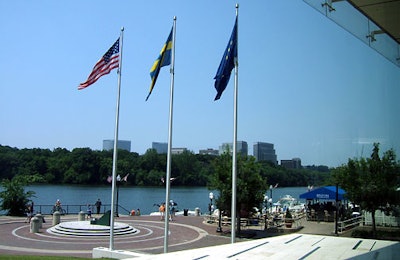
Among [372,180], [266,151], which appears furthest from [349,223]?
[266,151]

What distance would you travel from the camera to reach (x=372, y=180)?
11391mm

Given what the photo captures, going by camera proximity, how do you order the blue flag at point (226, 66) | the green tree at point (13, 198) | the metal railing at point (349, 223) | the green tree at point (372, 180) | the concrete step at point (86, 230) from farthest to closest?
the green tree at point (13, 198)
the concrete step at point (86, 230)
the blue flag at point (226, 66)
the metal railing at point (349, 223)
the green tree at point (372, 180)

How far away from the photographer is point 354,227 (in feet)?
38.7

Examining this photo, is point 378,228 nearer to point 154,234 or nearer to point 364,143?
point 364,143

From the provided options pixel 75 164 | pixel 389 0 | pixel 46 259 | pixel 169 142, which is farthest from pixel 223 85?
pixel 75 164

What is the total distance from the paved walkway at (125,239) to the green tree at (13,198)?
4510mm

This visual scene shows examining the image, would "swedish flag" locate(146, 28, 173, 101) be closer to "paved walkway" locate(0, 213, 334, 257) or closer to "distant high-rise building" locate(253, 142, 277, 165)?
"distant high-rise building" locate(253, 142, 277, 165)

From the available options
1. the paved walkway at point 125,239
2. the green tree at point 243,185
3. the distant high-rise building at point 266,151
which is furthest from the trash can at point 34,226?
the distant high-rise building at point 266,151

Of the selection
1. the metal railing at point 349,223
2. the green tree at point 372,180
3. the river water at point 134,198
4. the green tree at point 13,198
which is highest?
the green tree at point 372,180

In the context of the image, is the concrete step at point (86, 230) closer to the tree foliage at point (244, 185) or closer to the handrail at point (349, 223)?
the tree foliage at point (244, 185)

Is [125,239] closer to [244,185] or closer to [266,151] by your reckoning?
[244,185]

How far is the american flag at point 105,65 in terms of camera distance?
1719cm

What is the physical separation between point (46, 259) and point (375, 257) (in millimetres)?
10041

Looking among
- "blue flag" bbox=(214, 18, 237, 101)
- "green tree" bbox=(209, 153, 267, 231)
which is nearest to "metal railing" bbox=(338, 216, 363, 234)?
"blue flag" bbox=(214, 18, 237, 101)
